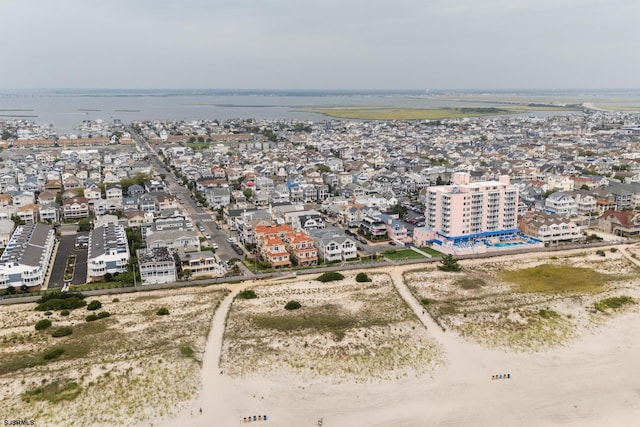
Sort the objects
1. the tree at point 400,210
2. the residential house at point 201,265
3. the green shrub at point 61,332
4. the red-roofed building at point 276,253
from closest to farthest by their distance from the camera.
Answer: the green shrub at point 61,332 → the residential house at point 201,265 → the red-roofed building at point 276,253 → the tree at point 400,210

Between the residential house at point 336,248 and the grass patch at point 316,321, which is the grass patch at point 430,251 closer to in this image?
the residential house at point 336,248

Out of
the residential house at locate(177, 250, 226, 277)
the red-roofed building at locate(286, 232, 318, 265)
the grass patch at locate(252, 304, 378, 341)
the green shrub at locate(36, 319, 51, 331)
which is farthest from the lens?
the red-roofed building at locate(286, 232, 318, 265)

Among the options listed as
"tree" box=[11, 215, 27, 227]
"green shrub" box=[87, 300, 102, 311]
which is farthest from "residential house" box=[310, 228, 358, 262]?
"tree" box=[11, 215, 27, 227]

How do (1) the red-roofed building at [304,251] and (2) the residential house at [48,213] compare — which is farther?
(2) the residential house at [48,213]

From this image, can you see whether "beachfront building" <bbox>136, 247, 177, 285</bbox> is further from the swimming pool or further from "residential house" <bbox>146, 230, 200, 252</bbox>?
the swimming pool

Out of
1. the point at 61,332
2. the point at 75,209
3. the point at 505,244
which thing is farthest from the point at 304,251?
the point at 75,209

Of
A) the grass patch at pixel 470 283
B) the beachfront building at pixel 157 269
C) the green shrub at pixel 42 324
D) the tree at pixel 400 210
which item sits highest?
the tree at pixel 400 210

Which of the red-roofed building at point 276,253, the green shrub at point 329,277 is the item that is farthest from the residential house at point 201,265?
the green shrub at point 329,277

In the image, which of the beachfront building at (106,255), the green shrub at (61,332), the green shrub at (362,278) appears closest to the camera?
the green shrub at (61,332)
